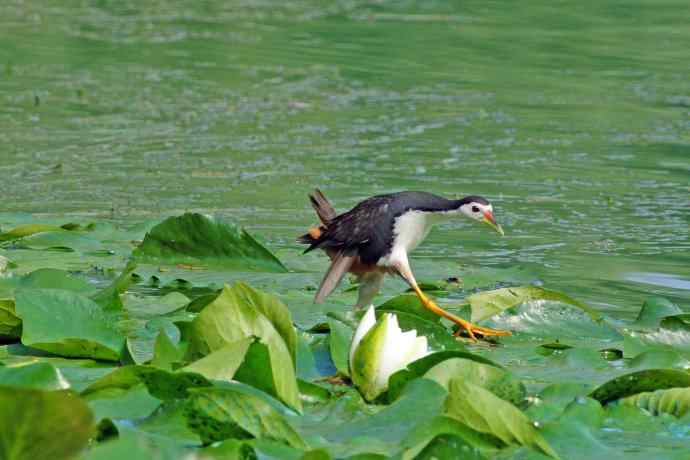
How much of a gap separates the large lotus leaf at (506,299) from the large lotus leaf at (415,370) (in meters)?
0.97

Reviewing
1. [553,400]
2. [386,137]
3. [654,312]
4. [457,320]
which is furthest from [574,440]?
[386,137]

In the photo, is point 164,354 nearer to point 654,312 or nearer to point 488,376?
point 488,376

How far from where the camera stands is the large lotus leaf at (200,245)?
17.1 ft

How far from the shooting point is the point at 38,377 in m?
2.90

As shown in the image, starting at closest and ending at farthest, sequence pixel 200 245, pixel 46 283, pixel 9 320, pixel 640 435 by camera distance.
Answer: pixel 640 435 < pixel 9 320 < pixel 46 283 < pixel 200 245

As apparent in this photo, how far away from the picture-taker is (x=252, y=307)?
3.30 meters

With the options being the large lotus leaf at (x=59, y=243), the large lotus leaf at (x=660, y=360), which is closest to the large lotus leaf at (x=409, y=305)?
the large lotus leaf at (x=660, y=360)

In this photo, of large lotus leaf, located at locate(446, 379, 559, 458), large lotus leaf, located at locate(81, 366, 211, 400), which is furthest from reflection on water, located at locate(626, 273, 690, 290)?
large lotus leaf, located at locate(81, 366, 211, 400)

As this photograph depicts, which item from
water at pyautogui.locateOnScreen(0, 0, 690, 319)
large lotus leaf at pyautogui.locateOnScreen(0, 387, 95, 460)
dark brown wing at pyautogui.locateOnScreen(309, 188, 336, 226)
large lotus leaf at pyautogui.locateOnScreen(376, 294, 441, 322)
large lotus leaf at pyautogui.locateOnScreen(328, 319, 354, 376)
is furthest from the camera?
water at pyautogui.locateOnScreen(0, 0, 690, 319)

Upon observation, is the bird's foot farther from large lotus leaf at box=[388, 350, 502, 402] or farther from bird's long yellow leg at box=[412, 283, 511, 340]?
large lotus leaf at box=[388, 350, 502, 402]

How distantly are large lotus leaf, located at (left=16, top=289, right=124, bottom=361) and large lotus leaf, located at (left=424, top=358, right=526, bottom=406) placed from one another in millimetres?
949

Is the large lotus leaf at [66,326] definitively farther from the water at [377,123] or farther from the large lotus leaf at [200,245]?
the water at [377,123]

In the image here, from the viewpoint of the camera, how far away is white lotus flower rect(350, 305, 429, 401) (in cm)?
333

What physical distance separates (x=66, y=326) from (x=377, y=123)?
6.83 m
